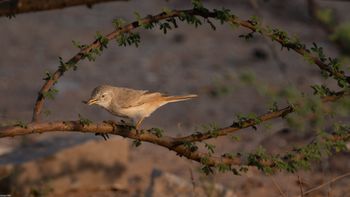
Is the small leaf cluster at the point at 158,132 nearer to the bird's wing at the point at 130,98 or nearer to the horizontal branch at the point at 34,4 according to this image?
the bird's wing at the point at 130,98

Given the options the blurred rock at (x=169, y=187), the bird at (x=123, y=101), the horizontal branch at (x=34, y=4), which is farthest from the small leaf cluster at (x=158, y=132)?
the blurred rock at (x=169, y=187)

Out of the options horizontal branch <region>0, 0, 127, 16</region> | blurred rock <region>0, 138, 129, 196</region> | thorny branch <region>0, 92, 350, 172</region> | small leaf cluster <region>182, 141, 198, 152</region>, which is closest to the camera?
thorny branch <region>0, 92, 350, 172</region>

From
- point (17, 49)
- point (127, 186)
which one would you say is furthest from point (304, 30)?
point (127, 186)

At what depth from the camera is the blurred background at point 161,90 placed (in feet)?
27.5

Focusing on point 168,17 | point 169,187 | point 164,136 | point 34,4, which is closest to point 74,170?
point 169,187

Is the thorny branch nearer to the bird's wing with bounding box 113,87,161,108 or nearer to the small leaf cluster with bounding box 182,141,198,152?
the small leaf cluster with bounding box 182,141,198,152

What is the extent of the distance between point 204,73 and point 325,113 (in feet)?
28.5

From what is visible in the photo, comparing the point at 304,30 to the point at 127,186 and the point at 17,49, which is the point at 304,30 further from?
the point at 127,186

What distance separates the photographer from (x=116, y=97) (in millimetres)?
6672

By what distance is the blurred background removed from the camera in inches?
329

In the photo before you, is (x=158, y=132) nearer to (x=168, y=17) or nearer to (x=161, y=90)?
(x=168, y=17)

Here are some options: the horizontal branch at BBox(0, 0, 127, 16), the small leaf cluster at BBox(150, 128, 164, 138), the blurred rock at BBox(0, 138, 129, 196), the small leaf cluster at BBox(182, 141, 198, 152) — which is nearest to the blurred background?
the blurred rock at BBox(0, 138, 129, 196)

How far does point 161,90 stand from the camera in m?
13.0

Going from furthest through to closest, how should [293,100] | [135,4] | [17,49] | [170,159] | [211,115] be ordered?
1. [135,4]
2. [17,49]
3. [211,115]
4. [170,159]
5. [293,100]
